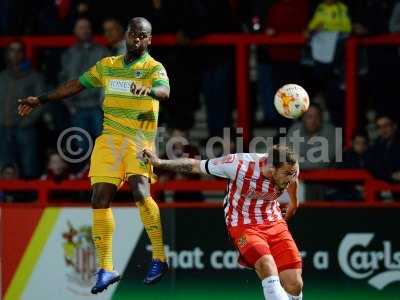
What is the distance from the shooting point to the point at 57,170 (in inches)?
667

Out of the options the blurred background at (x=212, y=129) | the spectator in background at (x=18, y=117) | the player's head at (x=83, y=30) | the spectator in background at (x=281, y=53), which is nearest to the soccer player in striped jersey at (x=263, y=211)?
the blurred background at (x=212, y=129)

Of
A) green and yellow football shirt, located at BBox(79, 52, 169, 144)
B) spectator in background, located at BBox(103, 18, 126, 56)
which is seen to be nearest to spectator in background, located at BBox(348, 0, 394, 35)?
spectator in background, located at BBox(103, 18, 126, 56)

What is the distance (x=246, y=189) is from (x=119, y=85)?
5.25ft

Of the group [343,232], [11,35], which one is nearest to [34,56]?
[11,35]

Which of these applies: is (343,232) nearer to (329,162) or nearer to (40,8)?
(329,162)

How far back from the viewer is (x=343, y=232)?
16312 mm

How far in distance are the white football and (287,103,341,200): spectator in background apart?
1.99m

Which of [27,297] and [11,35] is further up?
[11,35]

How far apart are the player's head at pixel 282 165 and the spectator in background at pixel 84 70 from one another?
3767mm

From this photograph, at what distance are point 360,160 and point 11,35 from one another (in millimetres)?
4689

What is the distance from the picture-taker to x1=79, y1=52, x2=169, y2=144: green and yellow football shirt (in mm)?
14070

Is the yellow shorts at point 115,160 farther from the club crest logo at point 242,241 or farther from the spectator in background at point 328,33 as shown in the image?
the spectator in background at point 328,33

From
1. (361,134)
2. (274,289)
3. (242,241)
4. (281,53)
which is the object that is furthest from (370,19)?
(274,289)

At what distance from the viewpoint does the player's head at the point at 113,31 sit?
57.1 feet
